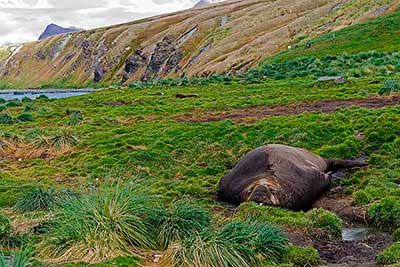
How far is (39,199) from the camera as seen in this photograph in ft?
42.7

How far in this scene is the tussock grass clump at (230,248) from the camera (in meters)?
8.66

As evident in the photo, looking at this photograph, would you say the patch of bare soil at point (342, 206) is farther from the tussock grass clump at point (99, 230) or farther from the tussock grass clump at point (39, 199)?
the tussock grass clump at point (39, 199)

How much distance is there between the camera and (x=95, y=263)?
858 centimetres

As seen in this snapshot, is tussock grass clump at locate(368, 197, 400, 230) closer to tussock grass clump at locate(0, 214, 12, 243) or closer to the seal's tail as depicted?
the seal's tail

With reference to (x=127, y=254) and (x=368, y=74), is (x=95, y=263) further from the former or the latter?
(x=368, y=74)

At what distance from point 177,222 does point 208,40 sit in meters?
101

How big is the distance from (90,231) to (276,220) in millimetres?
3688

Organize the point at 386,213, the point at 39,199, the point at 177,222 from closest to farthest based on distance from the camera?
the point at 177,222, the point at 386,213, the point at 39,199

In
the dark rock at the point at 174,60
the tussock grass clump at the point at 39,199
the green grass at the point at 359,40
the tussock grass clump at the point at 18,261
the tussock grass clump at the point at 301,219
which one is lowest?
the dark rock at the point at 174,60

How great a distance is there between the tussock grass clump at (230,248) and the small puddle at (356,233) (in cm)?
171

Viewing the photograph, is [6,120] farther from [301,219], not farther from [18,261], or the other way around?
[18,261]

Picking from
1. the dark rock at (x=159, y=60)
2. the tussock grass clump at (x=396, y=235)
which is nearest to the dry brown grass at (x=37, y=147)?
the tussock grass clump at (x=396, y=235)

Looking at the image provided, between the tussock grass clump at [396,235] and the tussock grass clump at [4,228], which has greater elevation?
the tussock grass clump at [4,228]

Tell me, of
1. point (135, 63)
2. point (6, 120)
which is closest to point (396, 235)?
point (6, 120)
